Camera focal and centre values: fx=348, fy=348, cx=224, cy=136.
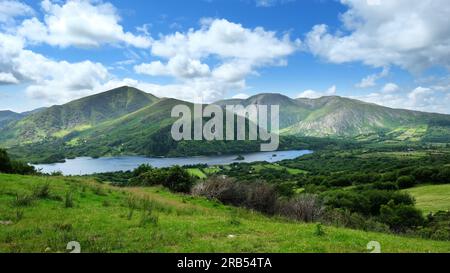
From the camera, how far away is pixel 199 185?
4650 cm

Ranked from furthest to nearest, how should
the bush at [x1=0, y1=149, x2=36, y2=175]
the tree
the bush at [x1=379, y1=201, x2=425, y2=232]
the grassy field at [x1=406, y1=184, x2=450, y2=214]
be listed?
1. the grassy field at [x1=406, y1=184, x2=450, y2=214]
2. the bush at [x1=379, y1=201, x2=425, y2=232]
3. the bush at [x1=0, y1=149, x2=36, y2=175]
4. the tree

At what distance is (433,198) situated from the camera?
93.3m

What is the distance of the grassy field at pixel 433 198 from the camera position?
81125 millimetres

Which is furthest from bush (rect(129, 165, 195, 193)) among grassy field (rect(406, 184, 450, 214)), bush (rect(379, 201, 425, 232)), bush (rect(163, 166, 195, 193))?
grassy field (rect(406, 184, 450, 214))

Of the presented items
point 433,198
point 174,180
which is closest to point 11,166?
point 174,180

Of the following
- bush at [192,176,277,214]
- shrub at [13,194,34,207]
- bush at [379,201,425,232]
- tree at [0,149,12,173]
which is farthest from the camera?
bush at [379,201,425,232]

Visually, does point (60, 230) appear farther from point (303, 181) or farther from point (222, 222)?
point (303, 181)

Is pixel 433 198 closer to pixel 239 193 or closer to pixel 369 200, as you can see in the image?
pixel 369 200

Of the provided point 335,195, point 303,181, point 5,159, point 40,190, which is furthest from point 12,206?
point 303,181

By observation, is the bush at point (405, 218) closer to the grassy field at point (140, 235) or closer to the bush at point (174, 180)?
the bush at point (174, 180)

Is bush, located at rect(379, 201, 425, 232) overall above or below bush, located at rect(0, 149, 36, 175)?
Result: below

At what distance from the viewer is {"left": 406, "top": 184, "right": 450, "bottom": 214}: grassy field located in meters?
81.1

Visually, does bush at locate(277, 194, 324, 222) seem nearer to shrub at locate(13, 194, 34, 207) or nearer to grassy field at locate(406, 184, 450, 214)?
shrub at locate(13, 194, 34, 207)
